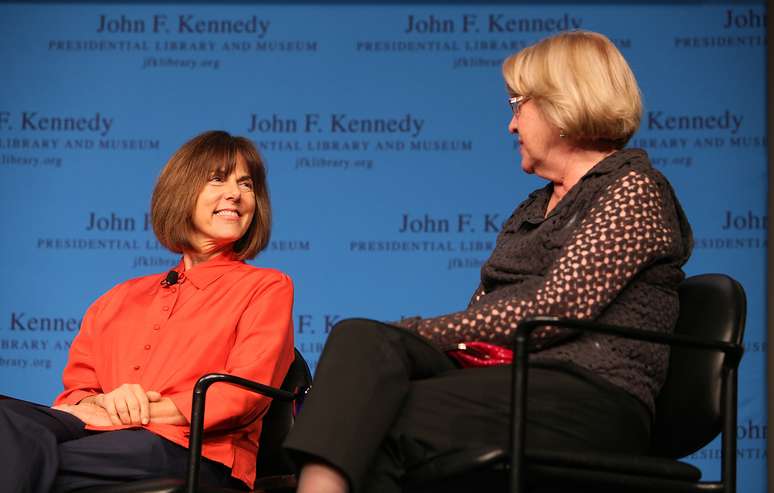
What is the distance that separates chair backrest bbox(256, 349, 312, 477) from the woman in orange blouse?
0.06 m

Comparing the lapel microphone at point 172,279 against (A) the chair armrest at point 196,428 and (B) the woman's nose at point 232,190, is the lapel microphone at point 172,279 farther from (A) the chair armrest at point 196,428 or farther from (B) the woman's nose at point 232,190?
Answer: (A) the chair armrest at point 196,428

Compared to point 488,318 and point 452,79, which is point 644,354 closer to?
point 488,318

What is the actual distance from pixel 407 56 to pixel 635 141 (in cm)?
105

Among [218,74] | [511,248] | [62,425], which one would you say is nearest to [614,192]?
[511,248]

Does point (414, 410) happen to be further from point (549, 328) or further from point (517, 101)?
point (517, 101)

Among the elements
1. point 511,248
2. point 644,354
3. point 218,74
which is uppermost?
point 218,74

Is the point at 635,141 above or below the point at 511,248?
above

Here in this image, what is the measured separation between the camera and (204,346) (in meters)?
2.61

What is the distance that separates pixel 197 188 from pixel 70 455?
77 centimetres

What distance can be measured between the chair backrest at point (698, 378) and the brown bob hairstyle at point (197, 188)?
1.12 meters

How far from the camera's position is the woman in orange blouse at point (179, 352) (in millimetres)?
2359

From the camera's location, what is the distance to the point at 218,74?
16.3 feet

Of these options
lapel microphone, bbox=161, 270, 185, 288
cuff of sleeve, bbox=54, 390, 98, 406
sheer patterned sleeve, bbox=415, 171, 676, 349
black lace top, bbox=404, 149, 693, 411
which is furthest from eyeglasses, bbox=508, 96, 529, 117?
cuff of sleeve, bbox=54, 390, 98, 406

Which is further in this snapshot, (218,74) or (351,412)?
(218,74)
